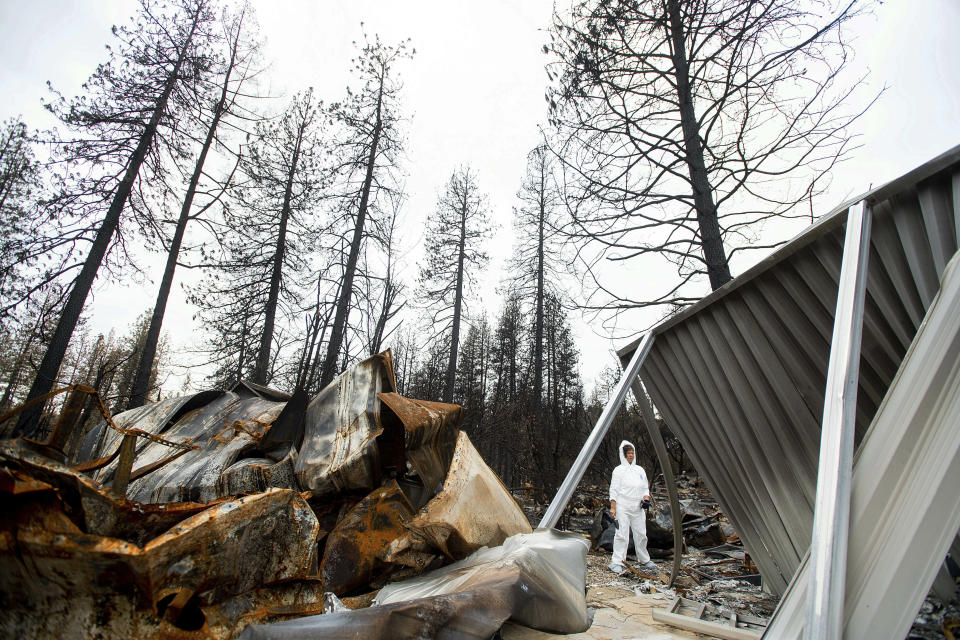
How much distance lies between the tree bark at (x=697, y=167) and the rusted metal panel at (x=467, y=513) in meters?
4.39

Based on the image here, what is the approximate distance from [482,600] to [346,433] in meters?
1.49

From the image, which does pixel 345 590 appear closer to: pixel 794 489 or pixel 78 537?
pixel 78 537

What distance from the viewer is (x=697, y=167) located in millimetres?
5934

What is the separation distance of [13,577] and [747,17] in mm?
7829

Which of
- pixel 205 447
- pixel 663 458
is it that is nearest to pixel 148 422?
pixel 205 447

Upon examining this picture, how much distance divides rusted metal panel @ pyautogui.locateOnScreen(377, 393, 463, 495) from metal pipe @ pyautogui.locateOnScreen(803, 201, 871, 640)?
6.26 ft

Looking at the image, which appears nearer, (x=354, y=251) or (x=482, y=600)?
(x=482, y=600)

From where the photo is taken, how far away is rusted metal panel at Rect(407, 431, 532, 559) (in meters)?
2.13

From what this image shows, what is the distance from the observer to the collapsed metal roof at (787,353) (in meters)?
1.61

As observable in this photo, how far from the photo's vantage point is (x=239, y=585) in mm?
1457

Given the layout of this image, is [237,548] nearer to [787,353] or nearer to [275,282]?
[787,353]

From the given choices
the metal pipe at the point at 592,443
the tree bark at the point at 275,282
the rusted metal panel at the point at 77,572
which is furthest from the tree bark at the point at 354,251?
the rusted metal panel at the point at 77,572

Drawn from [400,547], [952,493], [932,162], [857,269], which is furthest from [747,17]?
[400,547]

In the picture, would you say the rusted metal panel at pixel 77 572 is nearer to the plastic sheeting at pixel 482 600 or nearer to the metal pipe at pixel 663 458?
the plastic sheeting at pixel 482 600
